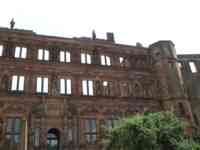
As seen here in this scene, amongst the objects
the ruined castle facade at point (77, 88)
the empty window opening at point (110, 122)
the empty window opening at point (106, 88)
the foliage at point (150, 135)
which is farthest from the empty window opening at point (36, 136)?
the empty window opening at point (106, 88)

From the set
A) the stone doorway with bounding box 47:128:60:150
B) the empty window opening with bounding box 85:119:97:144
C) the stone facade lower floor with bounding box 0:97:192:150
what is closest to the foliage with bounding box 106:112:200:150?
the empty window opening with bounding box 85:119:97:144

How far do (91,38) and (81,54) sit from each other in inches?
141

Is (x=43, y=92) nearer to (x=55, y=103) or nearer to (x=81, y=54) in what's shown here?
(x=55, y=103)

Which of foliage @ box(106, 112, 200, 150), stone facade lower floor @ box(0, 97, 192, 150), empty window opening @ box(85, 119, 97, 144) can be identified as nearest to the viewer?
foliage @ box(106, 112, 200, 150)

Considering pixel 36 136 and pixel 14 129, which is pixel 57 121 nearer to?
pixel 36 136

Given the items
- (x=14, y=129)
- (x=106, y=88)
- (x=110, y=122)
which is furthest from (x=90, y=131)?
(x=14, y=129)

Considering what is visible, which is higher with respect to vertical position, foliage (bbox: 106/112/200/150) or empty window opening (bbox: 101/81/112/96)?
empty window opening (bbox: 101/81/112/96)

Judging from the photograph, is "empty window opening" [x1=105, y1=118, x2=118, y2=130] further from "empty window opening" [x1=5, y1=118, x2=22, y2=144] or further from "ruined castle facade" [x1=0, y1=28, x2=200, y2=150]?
"empty window opening" [x1=5, y1=118, x2=22, y2=144]

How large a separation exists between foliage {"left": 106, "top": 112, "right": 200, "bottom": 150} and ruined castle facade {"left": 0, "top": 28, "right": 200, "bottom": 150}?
5677 millimetres

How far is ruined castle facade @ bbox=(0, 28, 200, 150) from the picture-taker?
1945 centimetres

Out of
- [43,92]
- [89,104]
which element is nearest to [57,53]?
[43,92]

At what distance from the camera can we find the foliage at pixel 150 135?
14039mm

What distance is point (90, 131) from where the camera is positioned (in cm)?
2056

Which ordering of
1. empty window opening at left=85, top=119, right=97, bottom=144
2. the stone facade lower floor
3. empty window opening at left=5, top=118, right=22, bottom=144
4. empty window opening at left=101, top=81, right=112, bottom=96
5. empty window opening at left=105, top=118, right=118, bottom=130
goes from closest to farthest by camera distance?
empty window opening at left=5, top=118, right=22, bottom=144, the stone facade lower floor, empty window opening at left=85, top=119, right=97, bottom=144, empty window opening at left=105, top=118, right=118, bottom=130, empty window opening at left=101, top=81, right=112, bottom=96
